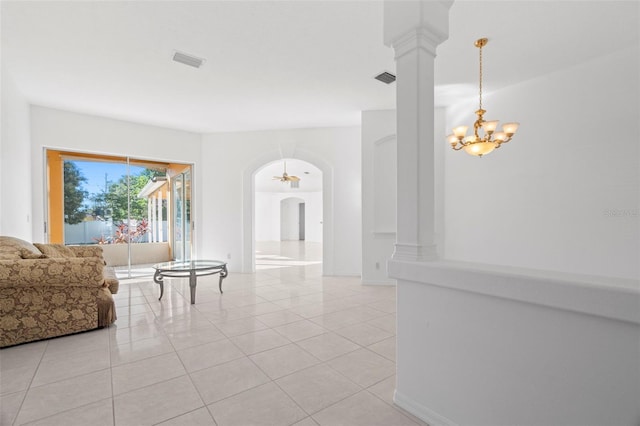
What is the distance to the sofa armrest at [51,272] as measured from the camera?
2.66m

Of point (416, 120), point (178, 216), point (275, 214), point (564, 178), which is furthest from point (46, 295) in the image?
point (275, 214)

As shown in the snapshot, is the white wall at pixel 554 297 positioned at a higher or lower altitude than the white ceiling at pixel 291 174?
lower

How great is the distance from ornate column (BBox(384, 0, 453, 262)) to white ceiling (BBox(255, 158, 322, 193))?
9.03 m

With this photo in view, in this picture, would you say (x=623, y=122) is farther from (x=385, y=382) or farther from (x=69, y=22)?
(x=69, y=22)

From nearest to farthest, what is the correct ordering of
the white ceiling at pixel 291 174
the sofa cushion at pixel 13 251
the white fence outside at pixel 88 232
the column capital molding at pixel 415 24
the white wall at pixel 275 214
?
the column capital molding at pixel 415 24 < the sofa cushion at pixel 13 251 < the white fence outside at pixel 88 232 < the white ceiling at pixel 291 174 < the white wall at pixel 275 214

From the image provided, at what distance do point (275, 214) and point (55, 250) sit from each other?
11.8m

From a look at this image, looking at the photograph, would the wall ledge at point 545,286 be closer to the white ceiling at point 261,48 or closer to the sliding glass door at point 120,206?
the white ceiling at point 261,48

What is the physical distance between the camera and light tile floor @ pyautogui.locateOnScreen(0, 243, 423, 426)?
1.87 m

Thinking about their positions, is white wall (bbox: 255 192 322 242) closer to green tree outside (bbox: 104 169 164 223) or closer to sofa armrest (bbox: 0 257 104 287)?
green tree outside (bbox: 104 169 164 223)

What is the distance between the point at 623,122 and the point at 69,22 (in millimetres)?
6045

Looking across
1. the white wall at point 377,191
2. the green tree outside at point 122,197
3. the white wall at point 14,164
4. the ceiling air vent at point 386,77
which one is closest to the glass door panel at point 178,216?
the green tree outside at point 122,197

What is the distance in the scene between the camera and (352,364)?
8.20 ft

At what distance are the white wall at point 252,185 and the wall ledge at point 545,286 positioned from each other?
4.49 meters

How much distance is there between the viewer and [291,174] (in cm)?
1312
